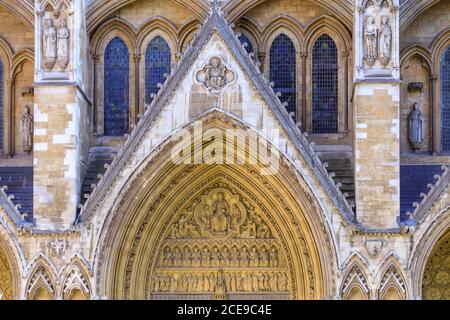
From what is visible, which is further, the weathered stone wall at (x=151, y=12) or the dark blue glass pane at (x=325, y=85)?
the weathered stone wall at (x=151, y=12)

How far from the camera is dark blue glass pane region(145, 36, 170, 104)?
24047 mm

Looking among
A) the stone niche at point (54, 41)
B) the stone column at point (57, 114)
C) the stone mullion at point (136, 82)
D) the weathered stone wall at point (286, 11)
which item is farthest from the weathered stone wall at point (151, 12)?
the stone niche at point (54, 41)

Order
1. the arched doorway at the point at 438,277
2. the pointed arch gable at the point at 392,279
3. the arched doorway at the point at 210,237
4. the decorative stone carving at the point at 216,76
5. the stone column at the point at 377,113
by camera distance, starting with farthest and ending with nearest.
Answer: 1. the arched doorway at the point at 438,277
2. the arched doorway at the point at 210,237
3. the decorative stone carving at the point at 216,76
4. the stone column at the point at 377,113
5. the pointed arch gable at the point at 392,279

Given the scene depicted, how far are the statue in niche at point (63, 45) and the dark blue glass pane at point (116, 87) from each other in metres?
1.77

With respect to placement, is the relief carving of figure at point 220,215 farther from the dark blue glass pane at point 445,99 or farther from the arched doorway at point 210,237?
the dark blue glass pane at point 445,99

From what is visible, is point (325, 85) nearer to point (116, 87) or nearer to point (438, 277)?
point (116, 87)

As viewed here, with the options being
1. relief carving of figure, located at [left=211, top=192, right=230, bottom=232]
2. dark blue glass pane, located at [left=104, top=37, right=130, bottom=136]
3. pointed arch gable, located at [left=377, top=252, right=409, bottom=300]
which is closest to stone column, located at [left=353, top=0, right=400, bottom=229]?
pointed arch gable, located at [left=377, top=252, right=409, bottom=300]

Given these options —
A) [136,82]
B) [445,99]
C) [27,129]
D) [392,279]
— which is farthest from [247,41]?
[392,279]

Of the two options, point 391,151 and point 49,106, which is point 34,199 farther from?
point 391,151

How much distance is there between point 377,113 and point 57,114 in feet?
19.5

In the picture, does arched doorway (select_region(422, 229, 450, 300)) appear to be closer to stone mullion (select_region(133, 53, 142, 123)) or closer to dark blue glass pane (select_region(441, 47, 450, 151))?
dark blue glass pane (select_region(441, 47, 450, 151))

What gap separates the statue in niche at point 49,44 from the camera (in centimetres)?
2233

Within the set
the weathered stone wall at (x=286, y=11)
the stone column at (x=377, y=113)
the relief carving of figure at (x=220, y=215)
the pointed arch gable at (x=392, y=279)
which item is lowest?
the pointed arch gable at (x=392, y=279)

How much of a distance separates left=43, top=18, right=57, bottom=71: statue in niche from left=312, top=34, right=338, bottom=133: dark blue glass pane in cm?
521
